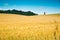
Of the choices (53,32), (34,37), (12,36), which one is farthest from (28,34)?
(53,32)

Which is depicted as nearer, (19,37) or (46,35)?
(19,37)

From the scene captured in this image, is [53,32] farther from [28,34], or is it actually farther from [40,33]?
[28,34]

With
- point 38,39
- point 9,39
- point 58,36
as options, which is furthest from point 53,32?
point 9,39

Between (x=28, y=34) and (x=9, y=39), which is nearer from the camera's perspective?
(x=9, y=39)

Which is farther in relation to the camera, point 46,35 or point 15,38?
point 46,35

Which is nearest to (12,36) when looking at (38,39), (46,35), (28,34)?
(28,34)

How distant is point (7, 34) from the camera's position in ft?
18.8

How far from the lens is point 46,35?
19.3 ft

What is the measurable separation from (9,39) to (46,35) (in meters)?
1.53

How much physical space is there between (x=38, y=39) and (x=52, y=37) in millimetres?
602

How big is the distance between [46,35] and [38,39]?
45 cm

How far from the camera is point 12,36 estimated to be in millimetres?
5578

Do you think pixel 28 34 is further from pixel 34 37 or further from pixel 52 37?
pixel 52 37

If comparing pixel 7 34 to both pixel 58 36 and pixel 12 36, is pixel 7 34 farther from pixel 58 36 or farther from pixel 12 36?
pixel 58 36
